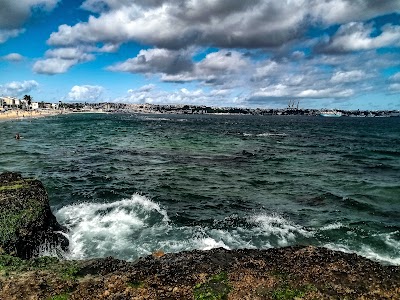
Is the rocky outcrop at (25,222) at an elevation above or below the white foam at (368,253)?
above

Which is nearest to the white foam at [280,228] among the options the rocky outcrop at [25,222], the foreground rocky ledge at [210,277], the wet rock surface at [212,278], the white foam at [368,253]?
the white foam at [368,253]

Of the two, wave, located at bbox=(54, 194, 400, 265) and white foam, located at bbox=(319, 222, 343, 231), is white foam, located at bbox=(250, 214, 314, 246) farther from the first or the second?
white foam, located at bbox=(319, 222, 343, 231)

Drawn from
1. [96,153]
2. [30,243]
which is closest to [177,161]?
[96,153]

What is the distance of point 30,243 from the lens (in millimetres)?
15203

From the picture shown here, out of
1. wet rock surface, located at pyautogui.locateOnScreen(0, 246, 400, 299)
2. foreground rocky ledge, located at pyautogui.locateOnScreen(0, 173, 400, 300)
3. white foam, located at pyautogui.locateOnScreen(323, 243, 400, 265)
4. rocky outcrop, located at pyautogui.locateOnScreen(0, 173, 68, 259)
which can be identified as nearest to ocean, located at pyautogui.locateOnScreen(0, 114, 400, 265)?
white foam, located at pyautogui.locateOnScreen(323, 243, 400, 265)

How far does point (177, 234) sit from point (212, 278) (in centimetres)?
955

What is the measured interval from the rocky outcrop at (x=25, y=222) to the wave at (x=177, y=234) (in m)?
1.62

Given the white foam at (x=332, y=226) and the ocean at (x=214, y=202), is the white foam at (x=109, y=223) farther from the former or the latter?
the white foam at (x=332, y=226)

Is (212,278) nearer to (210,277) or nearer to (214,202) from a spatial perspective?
(210,277)

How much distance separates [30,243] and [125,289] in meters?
7.73

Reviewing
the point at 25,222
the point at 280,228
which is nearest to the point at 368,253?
the point at 280,228

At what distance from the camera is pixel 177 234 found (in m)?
19.9

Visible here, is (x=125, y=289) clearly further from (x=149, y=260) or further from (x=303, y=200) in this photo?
(x=303, y=200)

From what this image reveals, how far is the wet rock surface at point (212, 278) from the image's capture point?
9.74m
